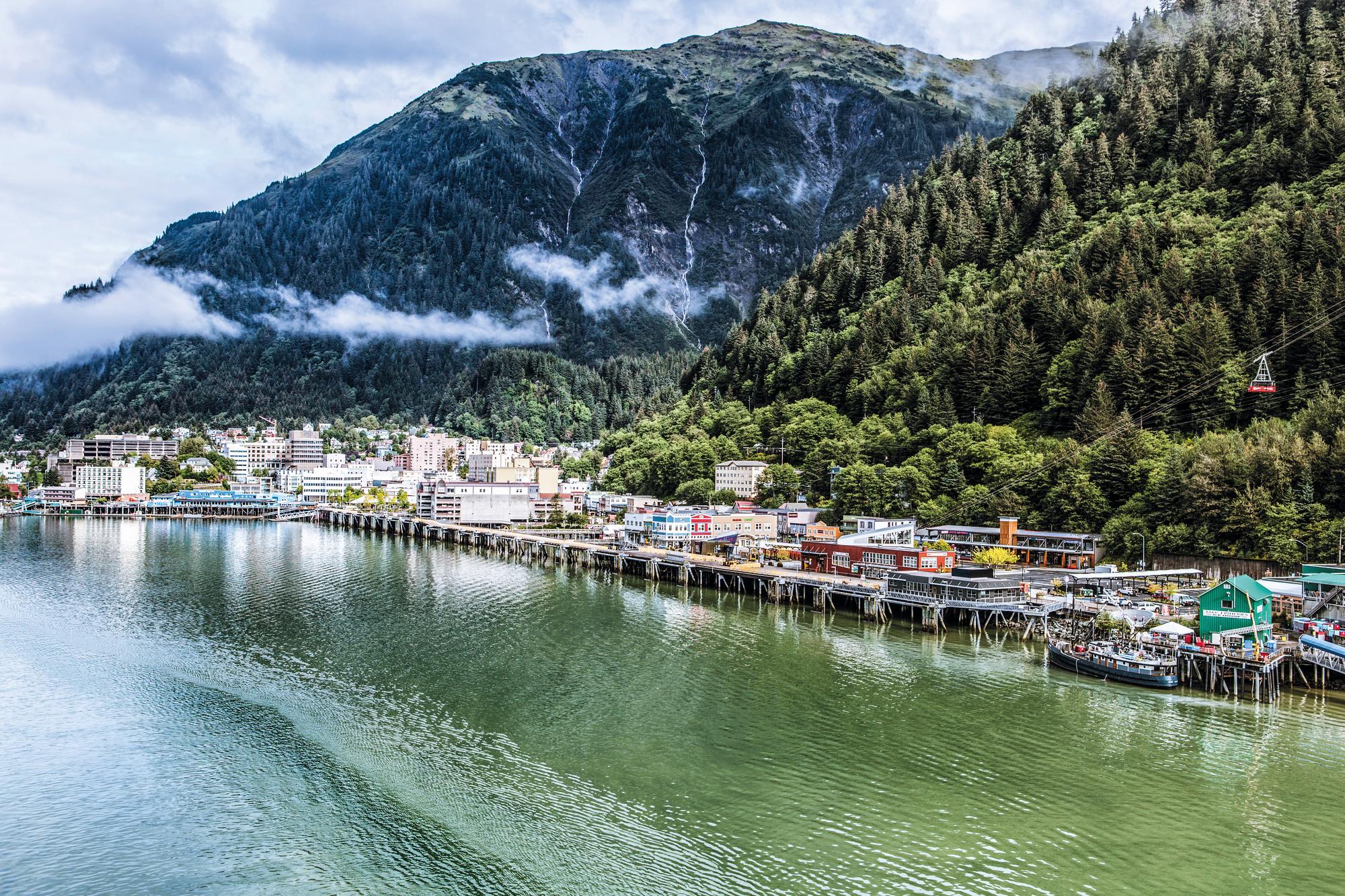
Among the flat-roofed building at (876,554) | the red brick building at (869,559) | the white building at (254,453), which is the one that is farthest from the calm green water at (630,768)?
the white building at (254,453)

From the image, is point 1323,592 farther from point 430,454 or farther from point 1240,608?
point 430,454

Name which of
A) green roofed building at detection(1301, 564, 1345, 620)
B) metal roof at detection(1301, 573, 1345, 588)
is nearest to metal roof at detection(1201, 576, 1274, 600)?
green roofed building at detection(1301, 564, 1345, 620)

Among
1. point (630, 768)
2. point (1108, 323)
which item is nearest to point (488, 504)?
point (1108, 323)

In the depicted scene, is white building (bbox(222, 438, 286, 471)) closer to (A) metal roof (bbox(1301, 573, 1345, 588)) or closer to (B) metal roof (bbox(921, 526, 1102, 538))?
(B) metal roof (bbox(921, 526, 1102, 538))

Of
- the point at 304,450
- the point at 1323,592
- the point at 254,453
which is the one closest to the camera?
the point at 1323,592

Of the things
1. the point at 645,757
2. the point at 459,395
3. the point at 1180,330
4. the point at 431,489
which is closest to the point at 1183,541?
the point at 1180,330

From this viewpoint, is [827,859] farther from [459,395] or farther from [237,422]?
[237,422]
